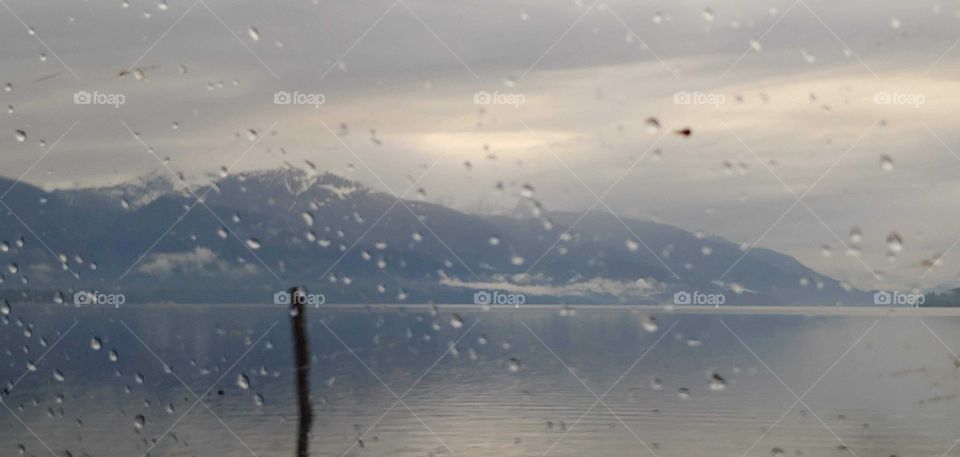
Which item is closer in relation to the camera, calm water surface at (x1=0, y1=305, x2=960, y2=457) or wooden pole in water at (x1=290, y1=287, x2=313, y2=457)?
wooden pole in water at (x1=290, y1=287, x2=313, y2=457)

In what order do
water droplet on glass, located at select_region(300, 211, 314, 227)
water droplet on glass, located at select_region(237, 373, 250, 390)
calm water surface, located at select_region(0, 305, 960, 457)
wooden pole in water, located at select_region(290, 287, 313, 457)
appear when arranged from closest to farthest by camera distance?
1. water droplet on glass, located at select_region(300, 211, 314, 227)
2. wooden pole in water, located at select_region(290, 287, 313, 457)
3. calm water surface, located at select_region(0, 305, 960, 457)
4. water droplet on glass, located at select_region(237, 373, 250, 390)

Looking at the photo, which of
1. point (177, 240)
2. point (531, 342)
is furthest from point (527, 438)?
point (177, 240)

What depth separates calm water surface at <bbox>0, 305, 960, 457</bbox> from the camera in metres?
30.6

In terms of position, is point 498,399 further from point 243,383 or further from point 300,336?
point 300,336

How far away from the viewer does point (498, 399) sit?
44031 millimetres

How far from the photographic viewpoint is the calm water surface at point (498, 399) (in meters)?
30.6

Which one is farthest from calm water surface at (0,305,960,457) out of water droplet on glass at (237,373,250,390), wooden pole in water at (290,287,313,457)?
wooden pole in water at (290,287,313,457)

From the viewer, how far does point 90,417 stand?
36.0m

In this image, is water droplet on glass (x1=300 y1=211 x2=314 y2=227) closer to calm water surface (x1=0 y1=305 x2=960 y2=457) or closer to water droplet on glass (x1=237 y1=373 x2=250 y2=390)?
calm water surface (x1=0 y1=305 x2=960 y2=457)

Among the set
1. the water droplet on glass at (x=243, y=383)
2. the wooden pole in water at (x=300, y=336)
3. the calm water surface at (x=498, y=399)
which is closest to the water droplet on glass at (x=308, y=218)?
the wooden pole in water at (x=300, y=336)

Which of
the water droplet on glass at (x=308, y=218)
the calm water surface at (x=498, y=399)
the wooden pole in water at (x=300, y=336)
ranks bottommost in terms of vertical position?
the wooden pole in water at (x=300, y=336)

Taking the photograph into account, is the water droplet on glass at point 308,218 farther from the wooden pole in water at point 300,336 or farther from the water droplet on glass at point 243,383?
the water droplet on glass at point 243,383

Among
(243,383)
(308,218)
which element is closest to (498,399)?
(243,383)

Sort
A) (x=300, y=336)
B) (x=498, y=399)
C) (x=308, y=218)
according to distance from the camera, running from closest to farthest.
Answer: (x=308, y=218), (x=300, y=336), (x=498, y=399)
